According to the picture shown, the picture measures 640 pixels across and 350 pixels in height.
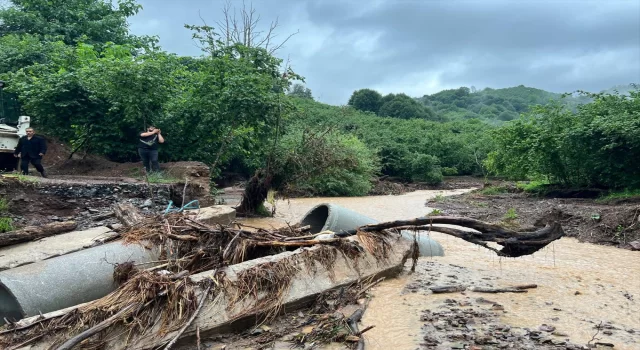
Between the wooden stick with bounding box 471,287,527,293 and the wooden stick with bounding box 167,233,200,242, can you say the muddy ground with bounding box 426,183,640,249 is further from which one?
the wooden stick with bounding box 167,233,200,242

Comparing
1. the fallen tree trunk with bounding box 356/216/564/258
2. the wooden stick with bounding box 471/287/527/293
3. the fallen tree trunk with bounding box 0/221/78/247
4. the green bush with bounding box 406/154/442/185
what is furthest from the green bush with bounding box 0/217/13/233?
the green bush with bounding box 406/154/442/185

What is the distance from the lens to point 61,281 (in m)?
5.91

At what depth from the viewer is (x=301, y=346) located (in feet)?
16.7

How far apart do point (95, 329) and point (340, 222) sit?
5417mm

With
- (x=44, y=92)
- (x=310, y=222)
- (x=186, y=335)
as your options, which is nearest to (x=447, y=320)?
(x=186, y=335)

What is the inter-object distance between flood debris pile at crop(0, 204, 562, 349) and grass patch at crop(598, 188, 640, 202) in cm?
1091

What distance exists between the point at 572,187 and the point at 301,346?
1830 cm

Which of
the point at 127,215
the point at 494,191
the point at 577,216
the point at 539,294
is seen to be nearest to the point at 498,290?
the point at 539,294

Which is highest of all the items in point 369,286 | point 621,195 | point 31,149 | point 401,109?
point 401,109

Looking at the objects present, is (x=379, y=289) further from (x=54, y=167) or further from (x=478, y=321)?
(x=54, y=167)

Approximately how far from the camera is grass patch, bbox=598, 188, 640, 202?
16.0 m

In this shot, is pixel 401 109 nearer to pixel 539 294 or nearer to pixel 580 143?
pixel 580 143

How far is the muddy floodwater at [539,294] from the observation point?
547cm

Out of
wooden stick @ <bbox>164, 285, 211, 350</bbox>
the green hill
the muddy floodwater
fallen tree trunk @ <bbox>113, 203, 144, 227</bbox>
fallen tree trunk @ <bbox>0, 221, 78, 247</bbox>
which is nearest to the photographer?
wooden stick @ <bbox>164, 285, 211, 350</bbox>
